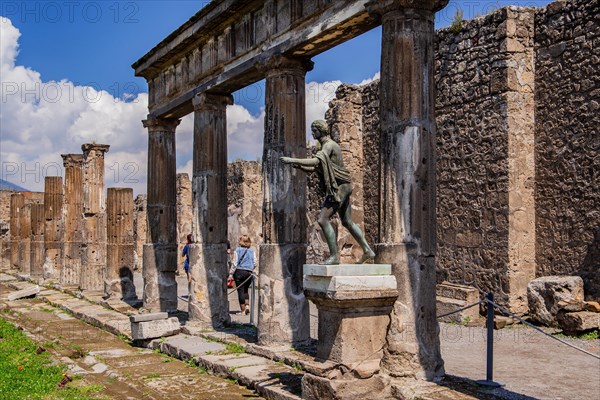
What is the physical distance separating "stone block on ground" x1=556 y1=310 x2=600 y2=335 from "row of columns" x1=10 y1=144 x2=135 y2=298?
9.64 m

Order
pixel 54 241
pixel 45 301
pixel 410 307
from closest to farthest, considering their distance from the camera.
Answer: pixel 410 307, pixel 45 301, pixel 54 241

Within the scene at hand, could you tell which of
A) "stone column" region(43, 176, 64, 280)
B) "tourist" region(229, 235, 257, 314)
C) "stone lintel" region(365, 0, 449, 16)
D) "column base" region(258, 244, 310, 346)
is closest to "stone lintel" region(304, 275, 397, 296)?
"column base" region(258, 244, 310, 346)

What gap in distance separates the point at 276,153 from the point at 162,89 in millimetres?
4917

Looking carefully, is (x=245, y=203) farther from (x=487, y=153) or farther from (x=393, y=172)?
(x=393, y=172)

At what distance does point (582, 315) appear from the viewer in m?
9.14

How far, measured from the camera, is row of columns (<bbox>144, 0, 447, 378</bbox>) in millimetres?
6238

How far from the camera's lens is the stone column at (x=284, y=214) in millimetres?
8523

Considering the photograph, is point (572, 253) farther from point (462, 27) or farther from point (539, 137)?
point (462, 27)

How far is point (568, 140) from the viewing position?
34.1ft

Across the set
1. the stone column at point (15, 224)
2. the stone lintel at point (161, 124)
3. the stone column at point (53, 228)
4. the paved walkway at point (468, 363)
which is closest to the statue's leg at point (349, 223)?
the paved walkway at point (468, 363)

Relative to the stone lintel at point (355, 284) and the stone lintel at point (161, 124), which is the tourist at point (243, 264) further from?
the stone lintel at point (355, 284)

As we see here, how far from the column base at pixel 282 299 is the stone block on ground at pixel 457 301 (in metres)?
3.33

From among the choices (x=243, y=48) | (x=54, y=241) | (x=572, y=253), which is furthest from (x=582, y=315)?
(x=54, y=241)

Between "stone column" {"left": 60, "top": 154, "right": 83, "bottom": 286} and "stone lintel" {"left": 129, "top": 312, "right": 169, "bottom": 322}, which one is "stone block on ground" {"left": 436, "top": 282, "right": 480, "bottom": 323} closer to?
"stone lintel" {"left": 129, "top": 312, "right": 169, "bottom": 322}
